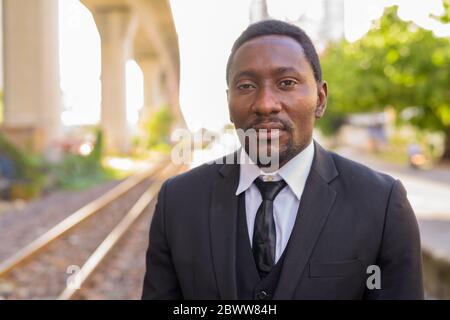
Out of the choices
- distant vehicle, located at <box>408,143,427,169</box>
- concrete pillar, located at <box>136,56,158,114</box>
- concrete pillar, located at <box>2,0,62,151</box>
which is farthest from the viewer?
concrete pillar, located at <box>136,56,158,114</box>

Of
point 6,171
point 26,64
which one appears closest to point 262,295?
point 6,171

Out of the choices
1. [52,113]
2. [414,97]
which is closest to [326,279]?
[52,113]

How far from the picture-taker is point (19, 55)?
20.2m

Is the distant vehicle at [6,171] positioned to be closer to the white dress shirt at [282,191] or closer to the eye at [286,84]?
the white dress shirt at [282,191]

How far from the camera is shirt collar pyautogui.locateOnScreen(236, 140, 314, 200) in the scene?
5.32 feet

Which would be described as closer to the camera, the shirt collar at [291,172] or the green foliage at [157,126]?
the shirt collar at [291,172]

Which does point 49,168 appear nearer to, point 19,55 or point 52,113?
point 52,113

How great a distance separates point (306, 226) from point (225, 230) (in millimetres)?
220

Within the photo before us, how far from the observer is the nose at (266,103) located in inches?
59.2

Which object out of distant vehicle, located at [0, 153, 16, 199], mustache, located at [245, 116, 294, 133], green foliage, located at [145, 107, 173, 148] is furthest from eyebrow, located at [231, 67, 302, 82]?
green foliage, located at [145, 107, 173, 148]

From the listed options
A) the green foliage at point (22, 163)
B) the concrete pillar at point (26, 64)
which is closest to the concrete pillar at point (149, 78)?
the concrete pillar at point (26, 64)

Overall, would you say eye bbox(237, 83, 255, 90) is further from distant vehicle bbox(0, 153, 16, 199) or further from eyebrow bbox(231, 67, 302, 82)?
distant vehicle bbox(0, 153, 16, 199)

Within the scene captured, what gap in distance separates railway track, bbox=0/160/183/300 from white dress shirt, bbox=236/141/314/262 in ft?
10.1

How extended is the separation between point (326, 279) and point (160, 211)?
→ 514mm
